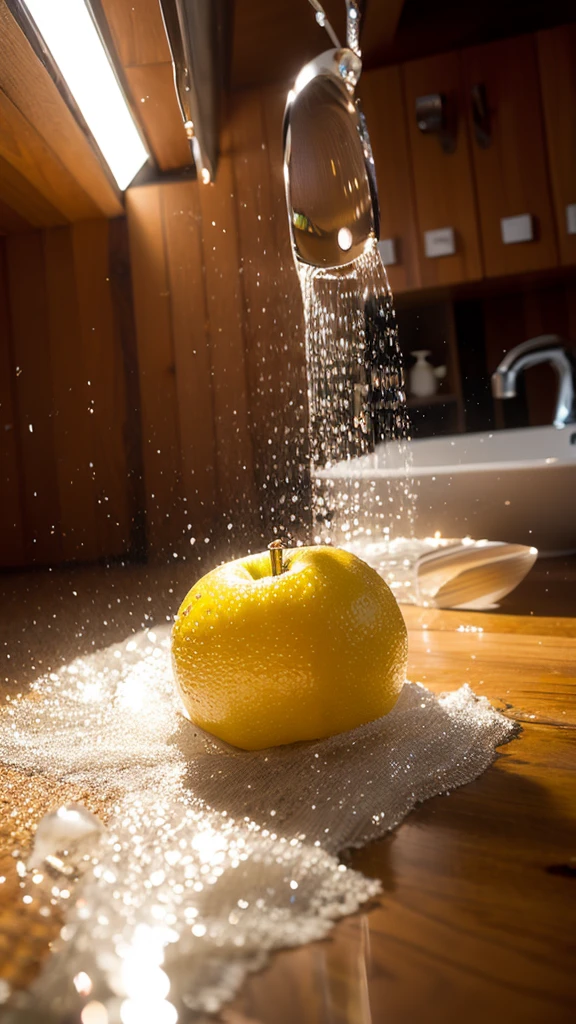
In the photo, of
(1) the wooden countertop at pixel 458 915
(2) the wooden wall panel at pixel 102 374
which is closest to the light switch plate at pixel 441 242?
(2) the wooden wall panel at pixel 102 374

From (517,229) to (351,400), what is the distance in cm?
73

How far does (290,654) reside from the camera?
321mm

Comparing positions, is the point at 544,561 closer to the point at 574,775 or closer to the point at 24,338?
the point at 574,775

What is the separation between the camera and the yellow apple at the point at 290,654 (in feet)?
1.06

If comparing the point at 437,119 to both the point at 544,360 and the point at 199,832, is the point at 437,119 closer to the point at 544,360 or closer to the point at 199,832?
the point at 544,360

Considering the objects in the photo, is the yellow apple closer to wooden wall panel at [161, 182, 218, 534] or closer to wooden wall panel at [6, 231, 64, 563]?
wooden wall panel at [6, 231, 64, 563]

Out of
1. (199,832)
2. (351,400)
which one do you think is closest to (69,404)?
(351,400)

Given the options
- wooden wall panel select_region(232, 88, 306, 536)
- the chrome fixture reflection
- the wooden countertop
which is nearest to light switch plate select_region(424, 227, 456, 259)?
wooden wall panel select_region(232, 88, 306, 536)

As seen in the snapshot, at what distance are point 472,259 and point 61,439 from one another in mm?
1107

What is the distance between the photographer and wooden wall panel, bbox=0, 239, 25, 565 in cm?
90

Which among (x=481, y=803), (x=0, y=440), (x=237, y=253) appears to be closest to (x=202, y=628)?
(x=481, y=803)

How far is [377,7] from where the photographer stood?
1.59 meters

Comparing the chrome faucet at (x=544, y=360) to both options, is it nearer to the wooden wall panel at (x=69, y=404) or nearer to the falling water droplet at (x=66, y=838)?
the wooden wall panel at (x=69, y=404)

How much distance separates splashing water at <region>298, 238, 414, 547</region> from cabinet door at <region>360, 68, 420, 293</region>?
0.10 m
